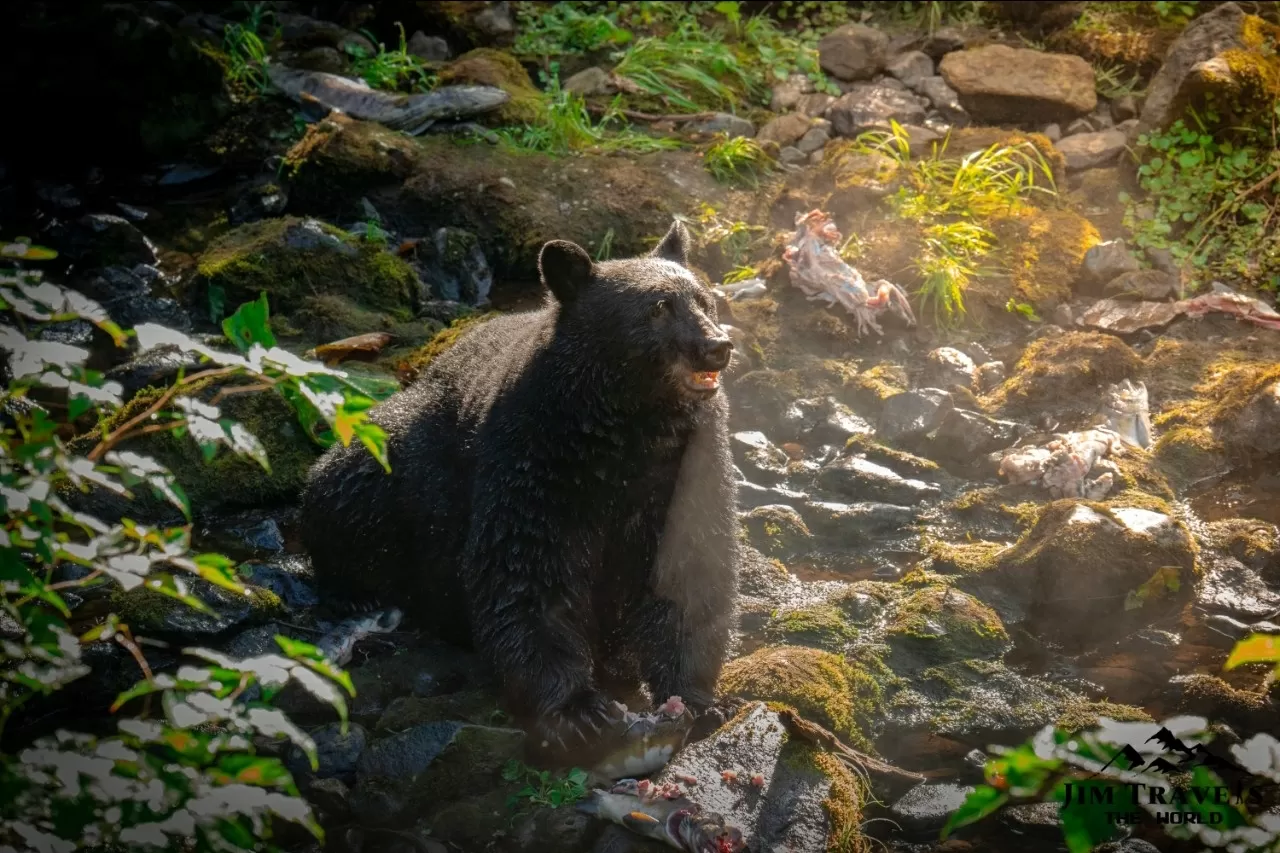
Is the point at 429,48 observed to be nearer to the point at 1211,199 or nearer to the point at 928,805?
the point at 1211,199

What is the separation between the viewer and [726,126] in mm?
11117

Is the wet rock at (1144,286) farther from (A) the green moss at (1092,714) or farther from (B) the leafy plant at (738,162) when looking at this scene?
(A) the green moss at (1092,714)

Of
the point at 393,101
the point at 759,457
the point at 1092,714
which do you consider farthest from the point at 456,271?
the point at 1092,714

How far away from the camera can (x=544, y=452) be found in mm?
5102

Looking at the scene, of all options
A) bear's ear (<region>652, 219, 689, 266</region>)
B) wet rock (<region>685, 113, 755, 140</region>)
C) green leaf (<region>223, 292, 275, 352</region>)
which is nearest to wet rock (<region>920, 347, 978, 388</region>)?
bear's ear (<region>652, 219, 689, 266</region>)

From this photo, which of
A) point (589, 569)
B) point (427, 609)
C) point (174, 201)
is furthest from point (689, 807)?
point (174, 201)

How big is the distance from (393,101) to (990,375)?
613 centimetres

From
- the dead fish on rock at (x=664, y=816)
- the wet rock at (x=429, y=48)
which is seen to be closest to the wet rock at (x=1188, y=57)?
the wet rock at (x=429, y=48)

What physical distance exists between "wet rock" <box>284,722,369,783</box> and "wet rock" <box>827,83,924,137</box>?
7785 mm

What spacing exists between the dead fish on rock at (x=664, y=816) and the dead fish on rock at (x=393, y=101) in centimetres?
768

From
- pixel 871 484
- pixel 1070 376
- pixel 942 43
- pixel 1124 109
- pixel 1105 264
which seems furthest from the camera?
pixel 942 43

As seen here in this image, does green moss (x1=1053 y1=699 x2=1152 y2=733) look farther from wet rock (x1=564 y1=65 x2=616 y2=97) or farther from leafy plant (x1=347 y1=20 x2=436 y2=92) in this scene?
leafy plant (x1=347 y1=20 x2=436 y2=92)

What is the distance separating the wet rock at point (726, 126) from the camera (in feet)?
36.3

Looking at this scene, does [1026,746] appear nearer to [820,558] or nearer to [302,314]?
[820,558]
